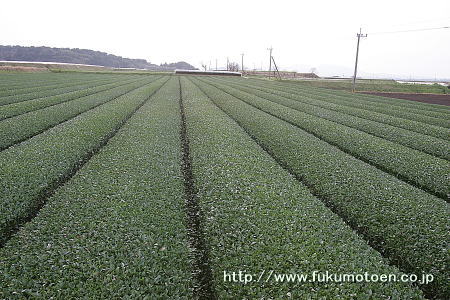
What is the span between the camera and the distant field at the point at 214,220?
13.6 feet

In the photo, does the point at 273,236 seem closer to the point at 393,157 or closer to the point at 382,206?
the point at 382,206

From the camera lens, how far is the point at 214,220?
574 cm

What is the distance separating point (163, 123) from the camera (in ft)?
48.1

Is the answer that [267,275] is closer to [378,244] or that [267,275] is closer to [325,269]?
[325,269]

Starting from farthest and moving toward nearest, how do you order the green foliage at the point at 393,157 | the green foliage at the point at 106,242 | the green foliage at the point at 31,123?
the green foliage at the point at 31,123, the green foliage at the point at 393,157, the green foliage at the point at 106,242

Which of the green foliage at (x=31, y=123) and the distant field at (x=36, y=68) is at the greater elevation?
the distant field at (x=36, y=68)

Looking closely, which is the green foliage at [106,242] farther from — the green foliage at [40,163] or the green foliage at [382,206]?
the green foliage at [382,206]

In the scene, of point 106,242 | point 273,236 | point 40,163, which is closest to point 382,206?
point 273,236

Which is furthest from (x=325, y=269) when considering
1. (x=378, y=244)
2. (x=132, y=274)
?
(x=132, y=274)

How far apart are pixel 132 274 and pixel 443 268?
4.67 meters

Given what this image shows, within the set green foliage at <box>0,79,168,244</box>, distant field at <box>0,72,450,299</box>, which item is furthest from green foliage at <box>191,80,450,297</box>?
green foliage at <box>0,79,168,244</box>

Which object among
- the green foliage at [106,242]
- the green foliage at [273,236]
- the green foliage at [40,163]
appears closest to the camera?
the green foliage at [106,242]

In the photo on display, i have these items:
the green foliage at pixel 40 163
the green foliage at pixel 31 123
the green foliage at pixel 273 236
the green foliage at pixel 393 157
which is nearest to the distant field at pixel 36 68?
the green foliage at pixel 31 123

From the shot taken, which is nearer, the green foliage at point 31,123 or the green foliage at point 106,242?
the green foliage at point 106,242
